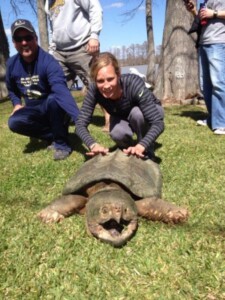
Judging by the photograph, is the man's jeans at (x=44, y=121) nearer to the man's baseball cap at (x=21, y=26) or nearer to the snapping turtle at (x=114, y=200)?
the man's baseball cap at (x=21, y=26)

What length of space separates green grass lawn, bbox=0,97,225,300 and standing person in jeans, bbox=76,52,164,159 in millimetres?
459

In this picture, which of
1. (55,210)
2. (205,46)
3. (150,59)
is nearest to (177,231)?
(55,210)

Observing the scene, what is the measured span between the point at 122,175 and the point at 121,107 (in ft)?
3.47

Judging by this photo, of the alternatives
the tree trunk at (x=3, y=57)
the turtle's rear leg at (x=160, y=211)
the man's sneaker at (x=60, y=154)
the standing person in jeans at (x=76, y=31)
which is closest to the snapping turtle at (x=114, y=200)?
the turtle's rear leg at (x=160, y=211)

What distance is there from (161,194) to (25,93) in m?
2.23

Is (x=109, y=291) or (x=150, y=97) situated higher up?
(x=150, y=97)

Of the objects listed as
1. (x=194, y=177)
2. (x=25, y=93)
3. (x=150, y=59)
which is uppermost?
(x=25, y=93)

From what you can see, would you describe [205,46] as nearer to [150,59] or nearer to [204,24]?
[204,24]

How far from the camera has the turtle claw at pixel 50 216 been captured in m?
2.88

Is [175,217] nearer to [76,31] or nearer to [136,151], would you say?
[136,151]

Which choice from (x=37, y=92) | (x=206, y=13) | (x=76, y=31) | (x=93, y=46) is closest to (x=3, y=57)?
(x=76, y=31)

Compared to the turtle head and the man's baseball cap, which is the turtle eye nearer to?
the turtle head

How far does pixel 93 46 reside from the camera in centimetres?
492

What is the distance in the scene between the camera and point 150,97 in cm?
361
